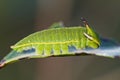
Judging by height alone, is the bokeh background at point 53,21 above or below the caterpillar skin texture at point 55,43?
below

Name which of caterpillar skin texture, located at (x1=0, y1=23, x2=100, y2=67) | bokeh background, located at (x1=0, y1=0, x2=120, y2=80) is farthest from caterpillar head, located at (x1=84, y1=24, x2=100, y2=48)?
bokeh background, located at (x1=0, y1=0, x2=120, y2=80)

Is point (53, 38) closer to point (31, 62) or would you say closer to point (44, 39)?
point (44, 39)

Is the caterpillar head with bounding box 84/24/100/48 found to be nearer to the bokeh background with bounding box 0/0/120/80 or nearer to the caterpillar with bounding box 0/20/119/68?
the caterpillar with bounding box 0/20/119/68

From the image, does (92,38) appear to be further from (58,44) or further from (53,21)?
(53,21)

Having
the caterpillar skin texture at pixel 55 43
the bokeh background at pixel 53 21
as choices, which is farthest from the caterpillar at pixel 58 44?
the bokeh background at pixel 53 21

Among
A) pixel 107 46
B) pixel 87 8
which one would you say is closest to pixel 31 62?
pixel 87 8

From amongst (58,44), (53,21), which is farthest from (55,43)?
(53,21)

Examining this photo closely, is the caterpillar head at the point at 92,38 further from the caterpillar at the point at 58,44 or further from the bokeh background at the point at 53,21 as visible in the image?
the bokeh background at the point at 53,21
